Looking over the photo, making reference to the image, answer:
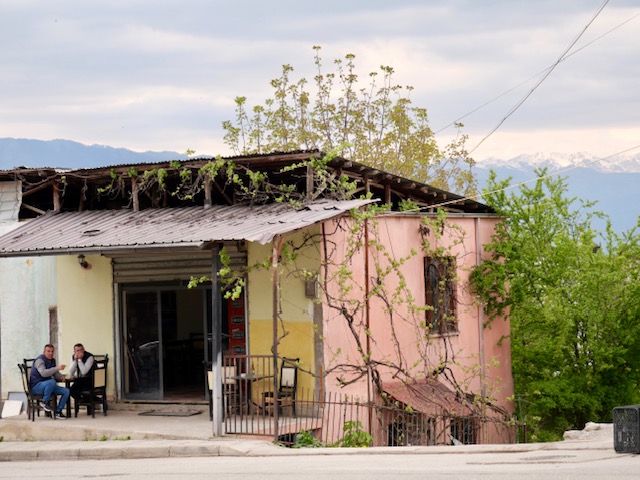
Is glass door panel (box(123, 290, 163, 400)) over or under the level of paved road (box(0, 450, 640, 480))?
over

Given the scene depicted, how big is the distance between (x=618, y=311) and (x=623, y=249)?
1.89m

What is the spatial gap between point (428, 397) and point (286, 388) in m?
3.23

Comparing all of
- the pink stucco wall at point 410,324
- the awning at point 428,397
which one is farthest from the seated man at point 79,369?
the awning at point 428,397

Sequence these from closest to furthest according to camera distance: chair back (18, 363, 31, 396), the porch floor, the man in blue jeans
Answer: the porch floor → the man in blue jeans → chair back (18, 363, 31, 396)

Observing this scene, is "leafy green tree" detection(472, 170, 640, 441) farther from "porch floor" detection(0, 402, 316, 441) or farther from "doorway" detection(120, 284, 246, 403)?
"porch floor" detection(0, 402, 316, 441)

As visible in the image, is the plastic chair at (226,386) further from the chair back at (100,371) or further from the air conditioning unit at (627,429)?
the air conditioning unit at (627,429)

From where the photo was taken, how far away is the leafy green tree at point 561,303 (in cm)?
2336

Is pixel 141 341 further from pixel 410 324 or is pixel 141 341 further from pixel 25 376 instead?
pixel 410 324

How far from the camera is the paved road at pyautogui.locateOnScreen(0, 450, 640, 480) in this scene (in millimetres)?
11320

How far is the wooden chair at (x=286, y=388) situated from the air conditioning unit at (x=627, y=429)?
6434 millimetres

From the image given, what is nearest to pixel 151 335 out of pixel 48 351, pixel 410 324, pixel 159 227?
pixel 48 351

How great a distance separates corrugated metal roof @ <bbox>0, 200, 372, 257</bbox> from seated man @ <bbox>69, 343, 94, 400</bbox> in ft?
7.07

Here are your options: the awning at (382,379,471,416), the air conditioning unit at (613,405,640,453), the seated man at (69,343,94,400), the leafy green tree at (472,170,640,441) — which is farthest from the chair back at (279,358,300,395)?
the air conditioning unit at (613,405,640,453)

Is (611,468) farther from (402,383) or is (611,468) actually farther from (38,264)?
(38,264)
